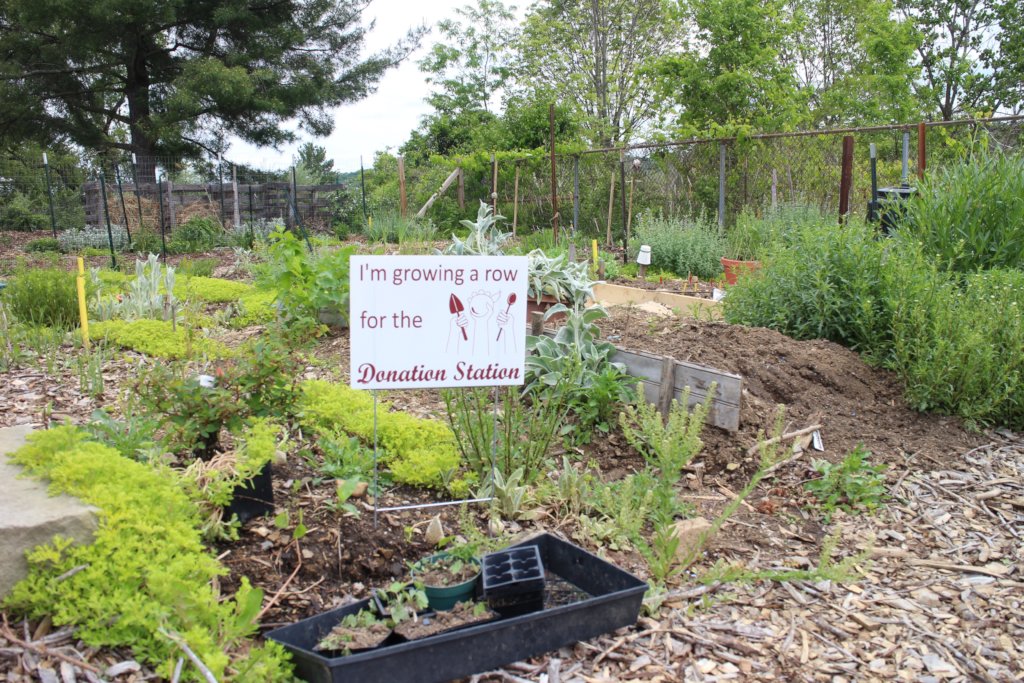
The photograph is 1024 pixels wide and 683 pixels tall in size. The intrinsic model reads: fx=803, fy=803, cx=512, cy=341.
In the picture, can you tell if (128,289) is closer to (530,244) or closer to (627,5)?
(530,244)

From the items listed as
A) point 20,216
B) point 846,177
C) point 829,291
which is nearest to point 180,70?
point 20,216

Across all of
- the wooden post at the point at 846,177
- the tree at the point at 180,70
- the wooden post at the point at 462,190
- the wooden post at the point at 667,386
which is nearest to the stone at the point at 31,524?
the wooden post at the point at 667,386

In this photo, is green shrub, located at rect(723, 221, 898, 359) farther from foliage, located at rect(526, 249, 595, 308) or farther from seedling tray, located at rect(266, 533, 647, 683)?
seedling tray, located at rect(266, 533, 647, 683)

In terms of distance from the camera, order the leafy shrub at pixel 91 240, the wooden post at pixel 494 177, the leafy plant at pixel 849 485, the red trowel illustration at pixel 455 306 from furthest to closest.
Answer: the leafy shrub at pixel 91 240
the wooden post at pixel 494 177
the leafy plant at pixel 849 485
the red trowel illustration at pixel 455 306

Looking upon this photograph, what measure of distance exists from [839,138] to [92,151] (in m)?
17.9

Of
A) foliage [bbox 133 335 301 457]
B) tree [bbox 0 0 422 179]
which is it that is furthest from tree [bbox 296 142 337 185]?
foliage [bbox 133 335 301 457]

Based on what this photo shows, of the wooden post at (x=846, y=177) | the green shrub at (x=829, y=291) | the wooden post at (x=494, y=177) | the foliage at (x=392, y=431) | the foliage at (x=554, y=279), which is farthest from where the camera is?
the wooden post at (x=494, y=177)

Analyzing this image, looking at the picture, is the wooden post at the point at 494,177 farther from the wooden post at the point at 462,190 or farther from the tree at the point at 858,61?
the tree at the point at 858,61

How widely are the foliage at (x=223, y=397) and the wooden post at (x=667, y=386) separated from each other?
6.31 feet

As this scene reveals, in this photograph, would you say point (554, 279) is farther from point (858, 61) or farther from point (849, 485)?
point (858, 61)

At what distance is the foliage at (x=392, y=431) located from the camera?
3.33 meters

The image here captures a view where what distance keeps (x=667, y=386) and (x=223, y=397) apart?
7.33ft

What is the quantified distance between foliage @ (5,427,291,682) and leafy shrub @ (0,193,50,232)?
18.7 metres

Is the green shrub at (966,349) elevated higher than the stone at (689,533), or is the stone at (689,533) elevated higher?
the green shrub at (966,349)
